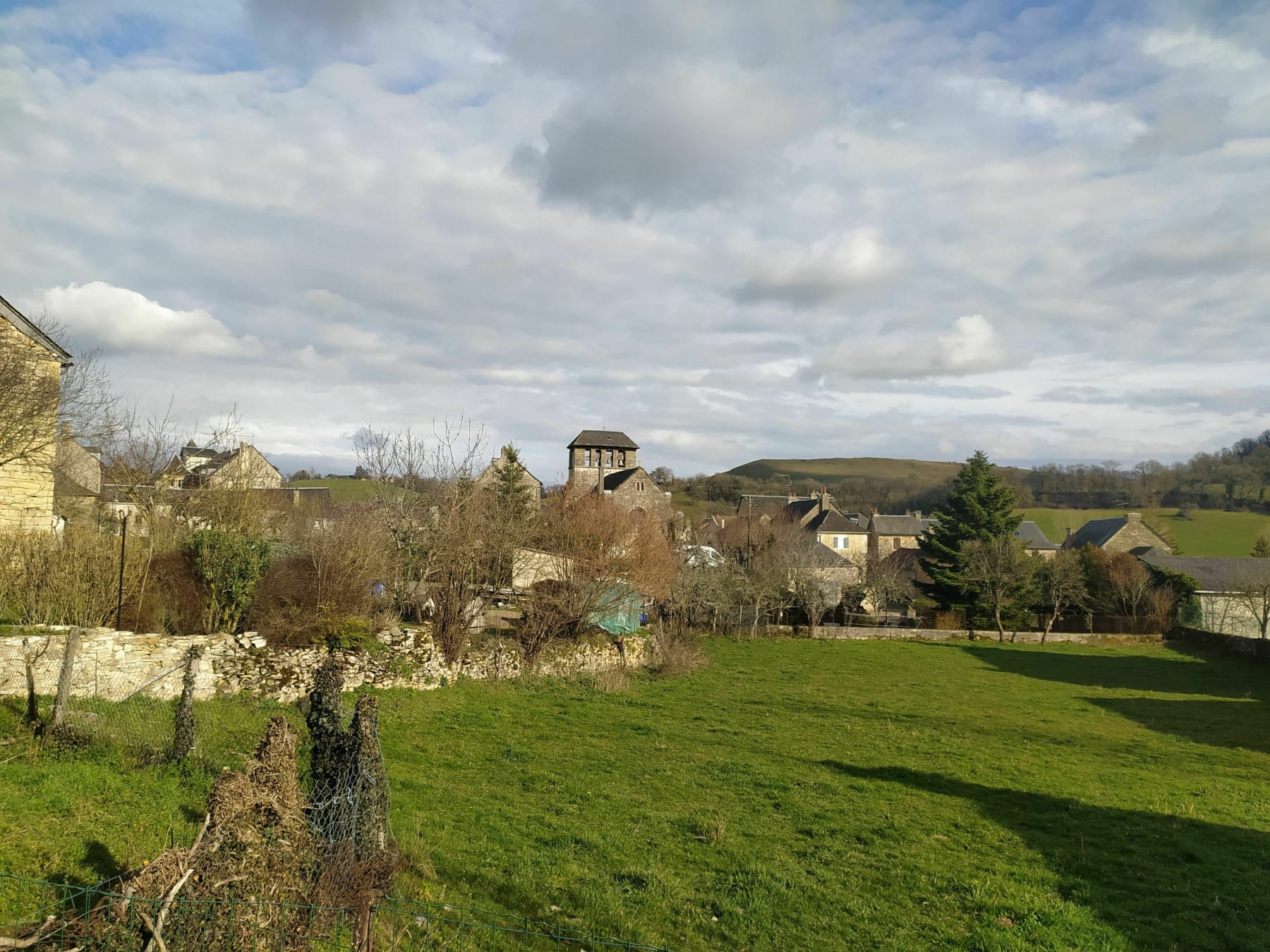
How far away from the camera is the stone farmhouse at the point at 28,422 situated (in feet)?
51.3

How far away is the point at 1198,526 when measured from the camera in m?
72.6

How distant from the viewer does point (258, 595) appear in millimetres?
15625

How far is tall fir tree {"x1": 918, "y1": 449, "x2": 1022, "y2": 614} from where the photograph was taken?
132 feet

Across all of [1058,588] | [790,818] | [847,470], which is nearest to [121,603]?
[790,818]

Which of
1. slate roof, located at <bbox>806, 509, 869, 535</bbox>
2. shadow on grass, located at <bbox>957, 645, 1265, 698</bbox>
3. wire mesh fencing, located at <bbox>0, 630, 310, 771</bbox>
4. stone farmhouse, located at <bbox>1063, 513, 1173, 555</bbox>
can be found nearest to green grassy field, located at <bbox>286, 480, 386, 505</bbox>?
wire mesh fencing, located at <bbox>0, 630, 310, 771</bbox>

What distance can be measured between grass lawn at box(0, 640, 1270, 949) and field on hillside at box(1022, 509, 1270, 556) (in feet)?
180

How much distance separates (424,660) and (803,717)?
892 cm

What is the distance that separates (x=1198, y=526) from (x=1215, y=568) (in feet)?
119

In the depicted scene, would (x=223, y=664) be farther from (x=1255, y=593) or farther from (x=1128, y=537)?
(x=1128, y=537)

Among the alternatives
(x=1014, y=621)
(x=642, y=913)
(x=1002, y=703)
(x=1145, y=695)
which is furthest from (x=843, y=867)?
(x=1014, y=621)

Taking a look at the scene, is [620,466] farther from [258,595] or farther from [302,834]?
[302,834]

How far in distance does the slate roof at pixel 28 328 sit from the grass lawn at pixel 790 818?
1295 centimetres

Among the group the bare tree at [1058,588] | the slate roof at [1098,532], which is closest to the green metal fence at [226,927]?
the bare tree at [1058,588]

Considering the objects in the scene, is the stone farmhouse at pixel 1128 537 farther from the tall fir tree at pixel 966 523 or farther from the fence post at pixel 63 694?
the fence post at pixel 63 694
